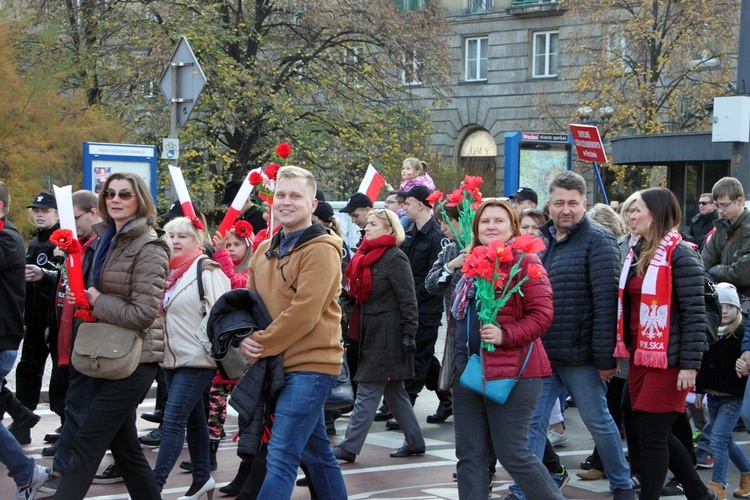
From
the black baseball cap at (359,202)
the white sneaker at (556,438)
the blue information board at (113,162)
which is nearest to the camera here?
the white sneaker at (556,438)

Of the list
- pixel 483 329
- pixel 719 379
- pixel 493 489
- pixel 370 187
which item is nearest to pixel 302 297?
pixel 483 329

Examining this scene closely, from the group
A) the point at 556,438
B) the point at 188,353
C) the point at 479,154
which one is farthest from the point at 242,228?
the point at 479,154

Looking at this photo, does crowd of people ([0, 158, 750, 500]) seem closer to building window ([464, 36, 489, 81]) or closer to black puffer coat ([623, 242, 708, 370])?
black puffer coat ([623, 242, 708, 370])

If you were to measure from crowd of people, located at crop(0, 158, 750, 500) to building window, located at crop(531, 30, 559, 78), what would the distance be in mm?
30202

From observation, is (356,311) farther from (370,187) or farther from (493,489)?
(493,489)

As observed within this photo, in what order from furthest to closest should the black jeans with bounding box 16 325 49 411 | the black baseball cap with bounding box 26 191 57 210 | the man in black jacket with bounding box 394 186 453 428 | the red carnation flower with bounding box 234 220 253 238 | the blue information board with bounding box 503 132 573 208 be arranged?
the blue information board with bounding box 503 132 573 208
the man in black jacket with bounding box 394 186 453 428
the black jeans with bounding box 16 325 49 411
the black baseball cap with bounding box 26 191 57 210
the red carnation flower with bounding box 234 220 253 238

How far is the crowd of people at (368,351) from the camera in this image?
5.32m

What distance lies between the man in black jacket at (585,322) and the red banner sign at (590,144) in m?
9.38

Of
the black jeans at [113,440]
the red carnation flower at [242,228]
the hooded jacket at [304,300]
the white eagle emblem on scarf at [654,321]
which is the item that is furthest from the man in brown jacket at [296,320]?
the red carnation flower at [242,228]

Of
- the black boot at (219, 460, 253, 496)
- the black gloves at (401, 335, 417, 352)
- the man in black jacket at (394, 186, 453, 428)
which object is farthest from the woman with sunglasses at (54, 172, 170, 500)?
the man in black jacket at (394, 186, 453, 428)

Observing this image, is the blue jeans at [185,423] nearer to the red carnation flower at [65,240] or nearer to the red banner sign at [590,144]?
the red carnation flower at [65,240]

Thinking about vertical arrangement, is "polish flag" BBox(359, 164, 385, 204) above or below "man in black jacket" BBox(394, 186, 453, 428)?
above

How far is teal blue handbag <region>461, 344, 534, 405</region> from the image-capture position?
543 centimetres

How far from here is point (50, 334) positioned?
8.38 m
